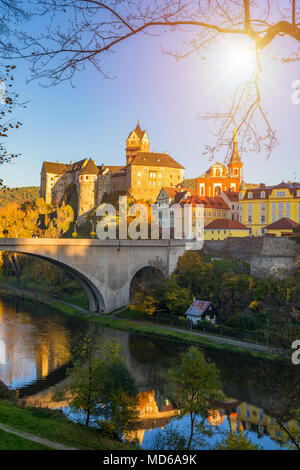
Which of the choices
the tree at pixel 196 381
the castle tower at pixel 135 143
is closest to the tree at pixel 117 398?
the tree at pixel 196 381

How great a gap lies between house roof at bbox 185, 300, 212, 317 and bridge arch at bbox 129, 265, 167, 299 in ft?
25.5

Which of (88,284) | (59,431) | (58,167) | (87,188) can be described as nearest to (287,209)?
(88,284)

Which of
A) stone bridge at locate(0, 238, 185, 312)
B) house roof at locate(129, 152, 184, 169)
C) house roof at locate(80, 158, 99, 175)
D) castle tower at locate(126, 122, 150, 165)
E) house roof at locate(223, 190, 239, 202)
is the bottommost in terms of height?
stone bridge at locate(0, 238, 185, 312)

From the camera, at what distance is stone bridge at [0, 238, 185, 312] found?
112 feet

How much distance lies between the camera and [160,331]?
103ft

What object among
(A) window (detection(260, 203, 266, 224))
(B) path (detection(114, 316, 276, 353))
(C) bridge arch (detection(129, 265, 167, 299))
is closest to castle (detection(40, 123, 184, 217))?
(A) window (detection(260, 203, 266, 224))

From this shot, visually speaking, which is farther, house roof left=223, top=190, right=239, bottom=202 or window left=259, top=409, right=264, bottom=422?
house roof left=223, top=190, right=239, bottom=202

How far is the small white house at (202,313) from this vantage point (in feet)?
106

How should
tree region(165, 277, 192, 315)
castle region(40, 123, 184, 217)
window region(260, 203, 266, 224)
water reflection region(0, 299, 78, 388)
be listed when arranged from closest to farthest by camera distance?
water reflection region(0, 299, 78, 388)
tree region(165, 277, 192, 315)
window region(260, 203, 266, 224)
castle region(40, 123, 184, 217)

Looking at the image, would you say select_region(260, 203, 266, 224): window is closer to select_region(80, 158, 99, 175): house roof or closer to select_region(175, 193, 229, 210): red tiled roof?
select_region(175, 193, 229, 210): red tiled roof

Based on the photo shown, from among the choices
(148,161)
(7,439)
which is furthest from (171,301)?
(148,161)

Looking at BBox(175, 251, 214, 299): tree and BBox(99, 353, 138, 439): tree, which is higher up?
BBox(175, 251, 214, 299): tree

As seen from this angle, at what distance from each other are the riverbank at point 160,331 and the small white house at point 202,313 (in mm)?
1656

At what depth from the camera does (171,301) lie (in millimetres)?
35344
